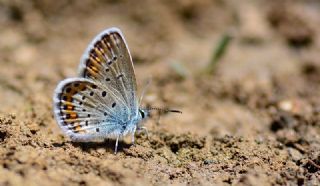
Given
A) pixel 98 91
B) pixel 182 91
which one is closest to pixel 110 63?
pixel 98 91

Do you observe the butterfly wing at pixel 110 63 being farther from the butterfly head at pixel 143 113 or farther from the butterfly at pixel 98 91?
the butterfly head at pixel 143 113

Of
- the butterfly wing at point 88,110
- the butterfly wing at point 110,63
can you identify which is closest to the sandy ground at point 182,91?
the butterfly wing at point 88,110

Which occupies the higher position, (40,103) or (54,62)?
(54,62)

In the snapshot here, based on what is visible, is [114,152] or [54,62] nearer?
[114,152]

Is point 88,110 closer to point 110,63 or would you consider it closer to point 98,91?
point 98,91

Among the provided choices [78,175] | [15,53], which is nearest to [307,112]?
[78,175]

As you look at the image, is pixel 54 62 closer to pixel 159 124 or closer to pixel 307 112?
pixel 159 124

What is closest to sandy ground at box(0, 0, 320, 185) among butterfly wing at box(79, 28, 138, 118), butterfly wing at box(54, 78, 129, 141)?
butterfly wing at box(54, 78, 129, 141)
